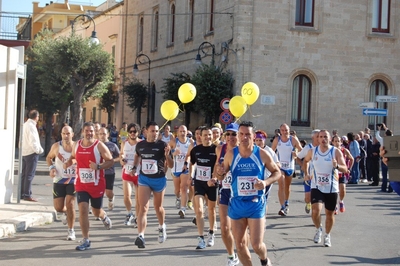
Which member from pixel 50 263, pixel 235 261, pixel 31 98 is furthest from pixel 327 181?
pixel 31 98

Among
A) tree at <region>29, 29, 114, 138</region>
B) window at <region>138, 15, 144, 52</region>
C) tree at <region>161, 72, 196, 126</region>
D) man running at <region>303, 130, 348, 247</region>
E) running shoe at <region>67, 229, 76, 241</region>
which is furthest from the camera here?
window at <region>138, 15, 144, 52</region>

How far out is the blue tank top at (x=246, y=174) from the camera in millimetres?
7695

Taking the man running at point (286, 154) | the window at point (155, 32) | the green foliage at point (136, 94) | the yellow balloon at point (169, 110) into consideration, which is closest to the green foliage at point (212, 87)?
the green foliage at point (136, 94)

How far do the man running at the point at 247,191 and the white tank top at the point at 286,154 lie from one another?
266 inches

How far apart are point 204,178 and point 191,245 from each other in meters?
1.07

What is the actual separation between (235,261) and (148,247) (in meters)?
1.95

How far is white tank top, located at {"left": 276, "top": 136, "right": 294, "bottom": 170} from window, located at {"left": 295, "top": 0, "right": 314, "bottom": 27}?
17.9 m

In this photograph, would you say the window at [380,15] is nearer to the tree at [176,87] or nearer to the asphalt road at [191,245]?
the tree at [176,87]

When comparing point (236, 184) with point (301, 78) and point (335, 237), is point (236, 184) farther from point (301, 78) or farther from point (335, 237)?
point (301, 78)

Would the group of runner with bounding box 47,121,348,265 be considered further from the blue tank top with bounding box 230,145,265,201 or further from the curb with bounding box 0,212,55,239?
the blue tank top with bounding box 230,145,265,201

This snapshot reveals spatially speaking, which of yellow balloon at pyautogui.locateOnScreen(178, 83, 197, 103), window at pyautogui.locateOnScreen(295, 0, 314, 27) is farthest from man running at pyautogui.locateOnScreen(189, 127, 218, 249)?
window at pyautogui.locateOnScreen(295, 0, 314, 27)

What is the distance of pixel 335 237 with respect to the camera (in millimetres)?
11750

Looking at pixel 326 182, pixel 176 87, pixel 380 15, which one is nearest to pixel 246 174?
pixel 326 182

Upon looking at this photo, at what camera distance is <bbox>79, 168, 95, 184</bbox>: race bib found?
393 inches
